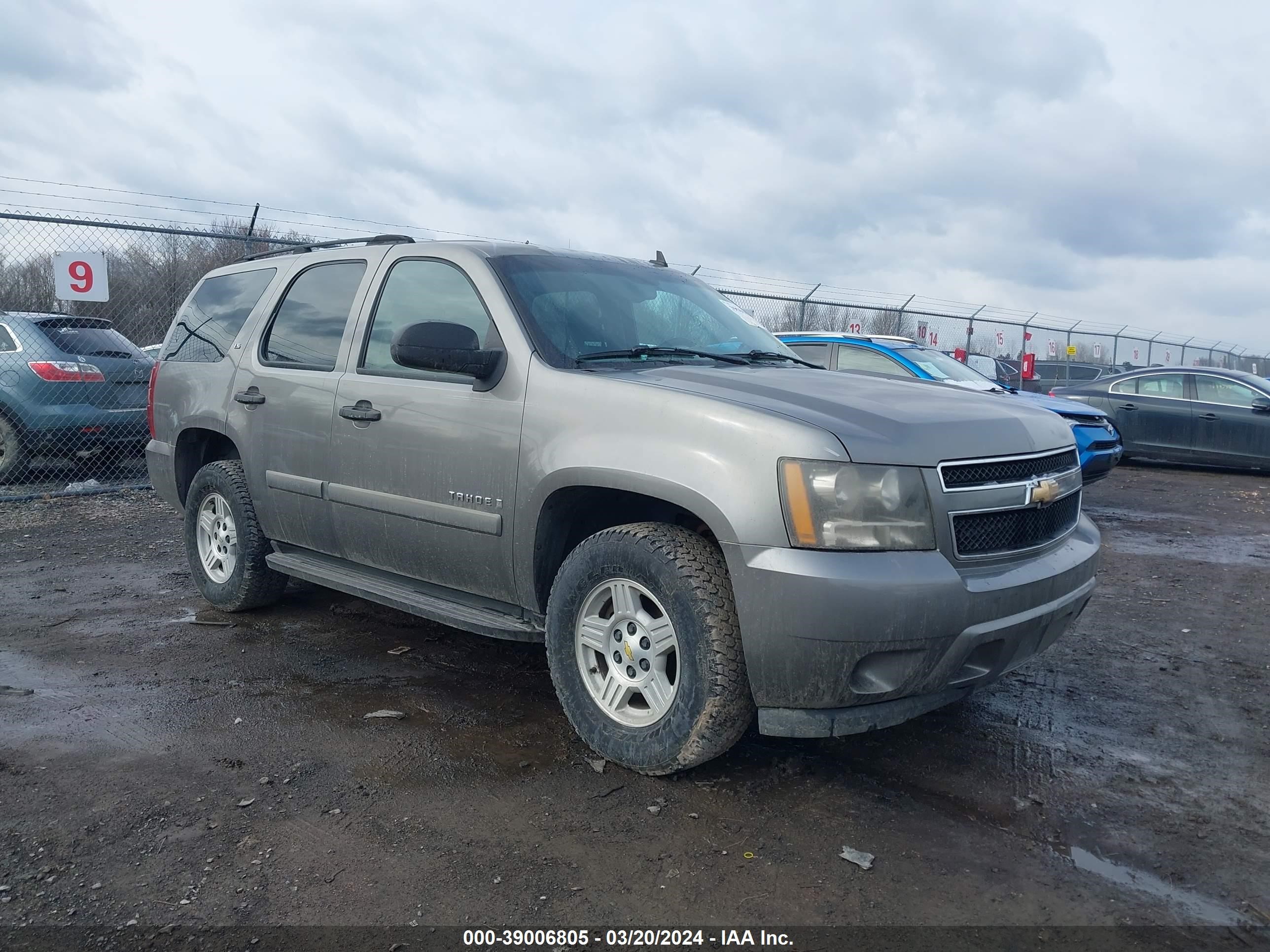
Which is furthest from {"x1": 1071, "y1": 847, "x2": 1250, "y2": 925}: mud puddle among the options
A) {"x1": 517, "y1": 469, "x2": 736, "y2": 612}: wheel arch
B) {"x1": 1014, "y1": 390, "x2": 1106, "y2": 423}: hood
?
{"x1": 1014, "y1": 390, "x2": 1106, "y2": 423}: hood

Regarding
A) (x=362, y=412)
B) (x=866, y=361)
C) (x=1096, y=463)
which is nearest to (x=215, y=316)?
(x=362, y=412)

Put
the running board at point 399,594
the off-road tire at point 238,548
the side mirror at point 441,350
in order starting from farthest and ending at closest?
the off-road tire at point 238,548, the running board at point 399,594, the side mirror at point 441,350

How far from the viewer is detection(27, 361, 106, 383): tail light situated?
29.0ft

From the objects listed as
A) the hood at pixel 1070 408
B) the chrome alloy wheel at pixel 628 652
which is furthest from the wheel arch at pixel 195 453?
the hood at pixel 1070 408

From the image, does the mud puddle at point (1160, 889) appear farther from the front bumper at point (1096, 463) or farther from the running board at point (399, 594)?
the front bumper at point (1096, 463)

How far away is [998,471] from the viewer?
328 centimetres

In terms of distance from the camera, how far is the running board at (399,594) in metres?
3.78

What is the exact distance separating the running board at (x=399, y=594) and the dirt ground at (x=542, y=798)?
1.24 feet

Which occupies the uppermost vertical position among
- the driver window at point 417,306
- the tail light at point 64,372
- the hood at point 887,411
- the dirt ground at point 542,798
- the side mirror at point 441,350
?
the driver window at point 417,306

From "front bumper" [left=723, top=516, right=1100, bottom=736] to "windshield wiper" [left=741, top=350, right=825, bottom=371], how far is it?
1.50m

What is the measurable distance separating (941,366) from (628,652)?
23.0ft

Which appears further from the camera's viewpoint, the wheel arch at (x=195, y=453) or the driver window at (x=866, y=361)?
the driver window at (x=866, y=361)

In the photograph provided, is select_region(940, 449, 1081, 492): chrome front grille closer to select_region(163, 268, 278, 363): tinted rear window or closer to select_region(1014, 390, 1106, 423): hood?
select_region(163, 268, 278, 363): tinted rear window

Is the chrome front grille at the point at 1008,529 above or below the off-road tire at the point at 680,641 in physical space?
above
